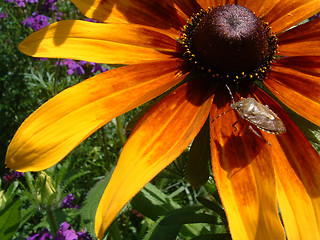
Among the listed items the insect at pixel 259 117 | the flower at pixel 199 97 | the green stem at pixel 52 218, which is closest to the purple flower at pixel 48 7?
the green stem at pixel 52 218

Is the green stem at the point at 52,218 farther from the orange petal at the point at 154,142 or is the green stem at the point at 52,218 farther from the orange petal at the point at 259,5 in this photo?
the orange petal at the point at 259,5

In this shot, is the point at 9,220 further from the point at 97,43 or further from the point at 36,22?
the point at 36,22

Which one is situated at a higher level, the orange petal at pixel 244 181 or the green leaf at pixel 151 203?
the orange petal at pixel 244 181

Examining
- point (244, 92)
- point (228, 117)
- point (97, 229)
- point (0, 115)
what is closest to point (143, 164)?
point (97, 229)

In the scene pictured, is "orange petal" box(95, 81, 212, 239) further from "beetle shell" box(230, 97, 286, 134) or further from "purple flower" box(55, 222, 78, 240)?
"purple flower" box(55, 222, 78, 240)

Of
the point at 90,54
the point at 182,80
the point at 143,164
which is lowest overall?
the point at 143,164

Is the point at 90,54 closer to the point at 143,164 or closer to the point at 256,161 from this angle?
the point at 143,164

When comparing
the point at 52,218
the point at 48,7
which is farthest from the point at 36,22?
the point at 52,218
